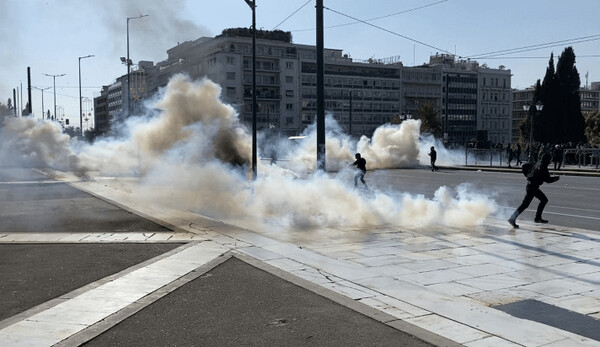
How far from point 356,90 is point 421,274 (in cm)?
9418

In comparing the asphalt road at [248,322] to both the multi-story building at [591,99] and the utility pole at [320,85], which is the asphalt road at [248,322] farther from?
the multi-story building at [591,99]

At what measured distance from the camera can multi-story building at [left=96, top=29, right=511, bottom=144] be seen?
87.6m

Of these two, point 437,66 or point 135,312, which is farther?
point 437,66

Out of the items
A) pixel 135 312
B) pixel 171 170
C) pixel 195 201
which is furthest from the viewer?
pixel 171 170

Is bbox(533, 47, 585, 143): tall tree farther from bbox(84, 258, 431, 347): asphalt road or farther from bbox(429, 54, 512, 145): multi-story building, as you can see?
bbox(84, 258, 431, 347): asphalt road

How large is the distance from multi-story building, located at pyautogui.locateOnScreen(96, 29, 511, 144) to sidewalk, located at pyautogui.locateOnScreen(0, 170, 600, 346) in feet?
193

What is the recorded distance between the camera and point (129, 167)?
29047 mm

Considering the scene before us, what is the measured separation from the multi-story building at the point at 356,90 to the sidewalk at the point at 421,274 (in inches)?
2318

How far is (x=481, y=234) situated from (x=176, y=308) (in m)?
6.71

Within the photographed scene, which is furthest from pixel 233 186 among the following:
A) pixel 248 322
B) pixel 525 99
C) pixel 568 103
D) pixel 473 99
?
pixel 525 99

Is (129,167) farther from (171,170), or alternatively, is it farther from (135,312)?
(135,312)

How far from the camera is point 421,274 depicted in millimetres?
7480

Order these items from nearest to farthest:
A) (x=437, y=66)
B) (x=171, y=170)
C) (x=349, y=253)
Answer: (x=349, y=253), (x=171, y=170), (x=437, y=66)

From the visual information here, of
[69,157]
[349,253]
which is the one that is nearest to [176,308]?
[349,253]
